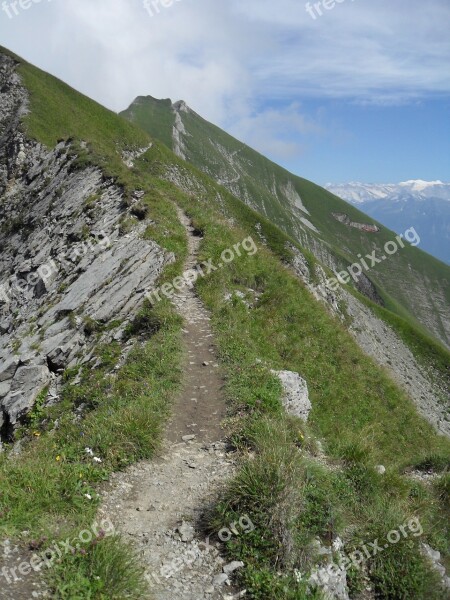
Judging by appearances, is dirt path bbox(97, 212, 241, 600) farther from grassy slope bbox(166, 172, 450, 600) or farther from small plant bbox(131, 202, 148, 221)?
small plant bbox(131, 202, 148, 221)

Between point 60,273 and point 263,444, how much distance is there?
22.7 metres

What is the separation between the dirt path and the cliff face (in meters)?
6.49

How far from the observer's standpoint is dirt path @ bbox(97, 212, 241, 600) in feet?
23.9

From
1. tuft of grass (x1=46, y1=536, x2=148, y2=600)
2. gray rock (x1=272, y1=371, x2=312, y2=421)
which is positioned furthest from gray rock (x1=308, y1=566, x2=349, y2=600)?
gray rock (x1=272, y1=371, x2=312, y2=421)

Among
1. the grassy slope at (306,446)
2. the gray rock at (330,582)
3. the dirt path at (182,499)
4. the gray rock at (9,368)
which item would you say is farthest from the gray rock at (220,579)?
the gray rock at (9,368)

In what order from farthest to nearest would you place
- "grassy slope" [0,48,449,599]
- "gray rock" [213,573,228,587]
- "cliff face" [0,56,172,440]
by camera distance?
"cliff face" [0,56,172,440]
"grassy slope" [0,48,449,599]
"gray rock" [213,573,228,587]

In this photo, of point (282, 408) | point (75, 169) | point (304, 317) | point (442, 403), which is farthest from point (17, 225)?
point (442, 403)

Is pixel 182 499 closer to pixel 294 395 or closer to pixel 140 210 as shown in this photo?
pixel 294 395

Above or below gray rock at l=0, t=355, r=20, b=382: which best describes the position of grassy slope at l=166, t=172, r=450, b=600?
above

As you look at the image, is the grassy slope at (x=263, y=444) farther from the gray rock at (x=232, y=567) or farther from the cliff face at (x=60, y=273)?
the cliff face at (x=60, y=273)

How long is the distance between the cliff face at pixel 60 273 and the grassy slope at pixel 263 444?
90.7 inches

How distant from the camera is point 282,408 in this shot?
1230 cm

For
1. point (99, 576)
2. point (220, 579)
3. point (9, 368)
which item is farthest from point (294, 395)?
point (9, 368)

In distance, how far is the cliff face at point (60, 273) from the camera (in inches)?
732
